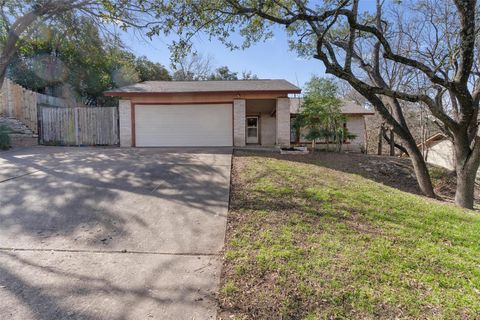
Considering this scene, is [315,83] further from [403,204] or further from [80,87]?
[80,87]

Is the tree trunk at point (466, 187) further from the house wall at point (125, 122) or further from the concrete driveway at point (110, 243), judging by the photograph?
the house wall at point (125, 122)

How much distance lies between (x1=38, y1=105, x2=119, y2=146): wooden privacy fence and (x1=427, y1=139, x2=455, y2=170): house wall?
1917 cm

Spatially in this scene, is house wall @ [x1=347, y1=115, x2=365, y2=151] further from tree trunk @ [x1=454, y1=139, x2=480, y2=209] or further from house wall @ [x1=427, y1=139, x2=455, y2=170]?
tree trunk @ [x1=454, y1=139, x2=480, y2=209]

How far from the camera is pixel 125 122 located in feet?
42.0

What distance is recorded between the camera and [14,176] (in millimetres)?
6508

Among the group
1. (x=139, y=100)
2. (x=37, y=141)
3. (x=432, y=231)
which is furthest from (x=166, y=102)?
(x=432, y=231)

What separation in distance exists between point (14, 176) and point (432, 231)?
29.8 feet

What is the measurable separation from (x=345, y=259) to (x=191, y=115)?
1098 centimetres

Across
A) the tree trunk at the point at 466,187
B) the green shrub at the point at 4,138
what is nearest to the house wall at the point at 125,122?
the green shrub at the point at 4,138

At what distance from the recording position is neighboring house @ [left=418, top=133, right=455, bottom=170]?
52.4 ft

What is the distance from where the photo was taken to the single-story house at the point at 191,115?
12531 mm

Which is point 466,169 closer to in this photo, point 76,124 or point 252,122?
point 252,122

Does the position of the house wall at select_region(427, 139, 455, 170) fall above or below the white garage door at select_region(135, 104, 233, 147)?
below

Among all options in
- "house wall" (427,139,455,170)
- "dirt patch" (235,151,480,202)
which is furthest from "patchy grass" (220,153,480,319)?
"house wall" (427,139,455,170)
